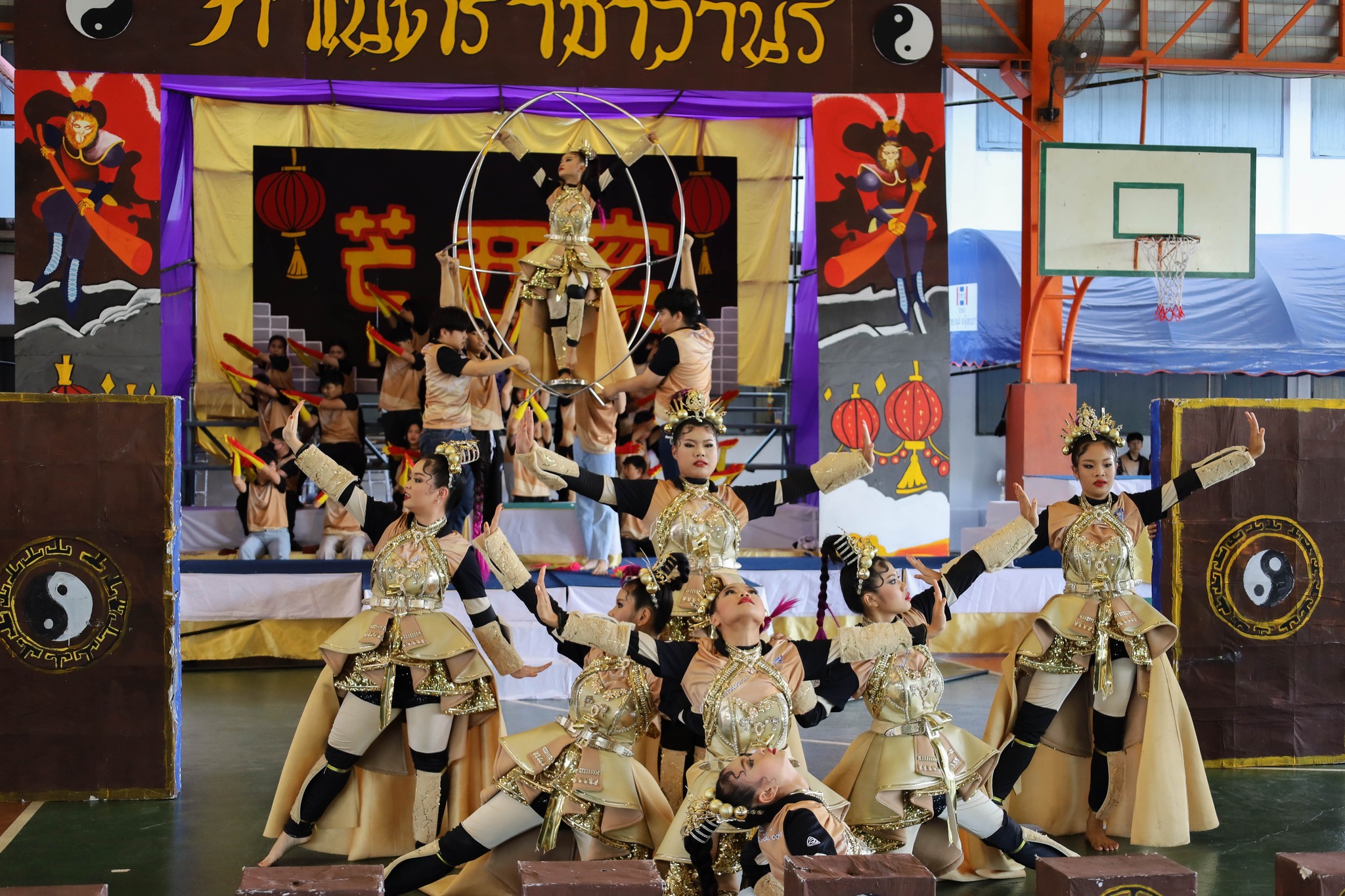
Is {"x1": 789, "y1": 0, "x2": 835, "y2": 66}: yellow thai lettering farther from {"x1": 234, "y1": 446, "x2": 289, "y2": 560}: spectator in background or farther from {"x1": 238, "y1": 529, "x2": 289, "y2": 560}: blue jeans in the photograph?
{"x1": 238, "y1": 529, "x2": 289, "y2": 560}: blue jeans

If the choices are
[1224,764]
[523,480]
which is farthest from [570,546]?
[1224,764]

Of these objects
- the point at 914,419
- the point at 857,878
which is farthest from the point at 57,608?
the point at 914,419

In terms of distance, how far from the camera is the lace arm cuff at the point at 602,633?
3.64 metres

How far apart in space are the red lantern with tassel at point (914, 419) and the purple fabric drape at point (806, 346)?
0.77 metres

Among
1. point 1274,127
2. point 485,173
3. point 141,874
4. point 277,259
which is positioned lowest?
point 141,874

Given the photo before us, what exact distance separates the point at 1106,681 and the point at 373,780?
2.51 meters

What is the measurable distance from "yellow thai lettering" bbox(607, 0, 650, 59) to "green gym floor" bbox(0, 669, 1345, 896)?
3.93 metres

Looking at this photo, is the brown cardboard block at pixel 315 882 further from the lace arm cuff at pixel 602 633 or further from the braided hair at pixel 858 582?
the braided hair at pixel 858 582

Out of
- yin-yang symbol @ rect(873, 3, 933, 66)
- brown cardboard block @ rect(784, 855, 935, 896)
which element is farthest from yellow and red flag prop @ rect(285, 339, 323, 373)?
brown cardboard block @ rect(784, 855, 935, 896)

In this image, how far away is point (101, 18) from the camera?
7.50 metres

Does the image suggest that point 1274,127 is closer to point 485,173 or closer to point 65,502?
point 485,173

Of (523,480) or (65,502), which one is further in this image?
(523,480)

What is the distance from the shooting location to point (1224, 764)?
548 centimetres

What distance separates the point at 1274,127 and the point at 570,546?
1198 cm
